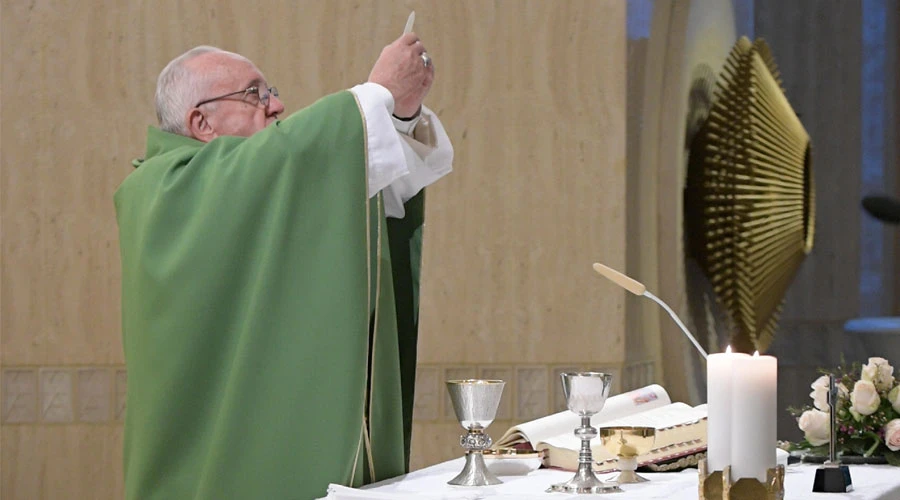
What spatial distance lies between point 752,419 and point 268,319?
0.87 m

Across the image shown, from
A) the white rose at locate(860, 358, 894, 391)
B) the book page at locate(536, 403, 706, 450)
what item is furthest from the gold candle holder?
the white rose at locate(860, 358, 894, 391)

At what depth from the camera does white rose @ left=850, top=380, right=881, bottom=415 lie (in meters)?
2.43

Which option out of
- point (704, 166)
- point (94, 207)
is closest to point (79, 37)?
point (94, 207)

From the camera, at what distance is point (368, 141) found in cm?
217

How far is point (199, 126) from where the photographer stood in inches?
104

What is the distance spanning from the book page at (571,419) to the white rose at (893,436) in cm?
43

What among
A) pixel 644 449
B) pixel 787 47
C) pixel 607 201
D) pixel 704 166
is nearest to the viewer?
pixel 644 449

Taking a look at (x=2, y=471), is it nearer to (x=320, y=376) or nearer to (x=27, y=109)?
(x=27, y=109)

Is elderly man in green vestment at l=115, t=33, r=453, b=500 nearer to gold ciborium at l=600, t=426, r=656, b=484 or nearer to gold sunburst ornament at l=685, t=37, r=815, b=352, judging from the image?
gold ciborium at l=600, t=426, r=656, b=484

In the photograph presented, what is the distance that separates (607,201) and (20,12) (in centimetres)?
210

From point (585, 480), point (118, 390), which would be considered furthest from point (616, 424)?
point (118, 390)

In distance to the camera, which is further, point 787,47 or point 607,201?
point 787,47

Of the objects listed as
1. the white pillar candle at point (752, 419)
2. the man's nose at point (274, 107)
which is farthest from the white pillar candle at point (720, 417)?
the man's nose at point (274, 107)

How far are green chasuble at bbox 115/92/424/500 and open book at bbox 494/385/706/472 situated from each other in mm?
251
